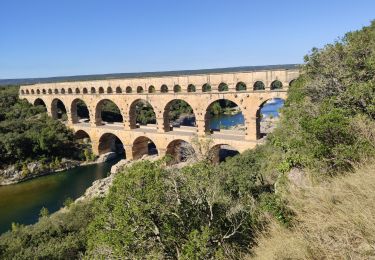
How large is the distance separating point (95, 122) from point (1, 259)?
839 inches

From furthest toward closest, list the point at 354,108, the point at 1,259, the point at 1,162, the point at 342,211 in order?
the point at 1,162 → the point at 1,259 → the point at 354,108 → the point at 342,211

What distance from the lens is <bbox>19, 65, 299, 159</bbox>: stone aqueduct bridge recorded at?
2242 centimetres

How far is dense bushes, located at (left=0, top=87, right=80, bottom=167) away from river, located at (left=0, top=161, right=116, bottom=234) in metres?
3.03

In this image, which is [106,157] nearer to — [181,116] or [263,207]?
[181,116]

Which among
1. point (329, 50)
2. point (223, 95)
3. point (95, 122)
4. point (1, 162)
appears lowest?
point (1, 162)

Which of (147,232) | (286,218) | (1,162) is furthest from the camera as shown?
(1,162)

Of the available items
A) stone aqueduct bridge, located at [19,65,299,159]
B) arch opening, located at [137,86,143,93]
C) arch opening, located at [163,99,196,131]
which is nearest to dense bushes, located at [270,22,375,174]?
stone aqueduct bridge, located at [19,65,299,159]

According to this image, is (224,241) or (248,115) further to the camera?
(248,115)

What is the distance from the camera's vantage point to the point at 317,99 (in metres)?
12.0

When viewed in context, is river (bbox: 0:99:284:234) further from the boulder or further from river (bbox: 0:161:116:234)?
the boulder

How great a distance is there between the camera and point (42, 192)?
2462 centimetres

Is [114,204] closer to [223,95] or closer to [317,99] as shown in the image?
[317,99]

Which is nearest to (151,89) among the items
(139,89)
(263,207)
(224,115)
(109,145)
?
(139,89)

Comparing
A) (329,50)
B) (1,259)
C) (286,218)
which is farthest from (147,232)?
(329,50)
